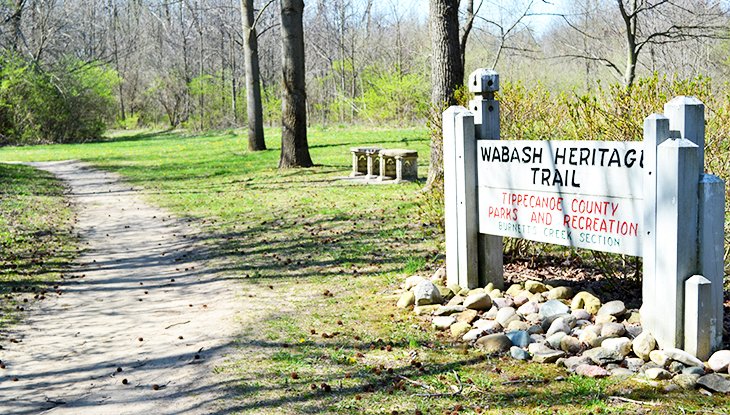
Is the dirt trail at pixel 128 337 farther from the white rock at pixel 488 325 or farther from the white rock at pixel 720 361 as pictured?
the white rock at pixel 720 361

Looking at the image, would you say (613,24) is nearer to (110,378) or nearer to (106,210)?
(106,210)

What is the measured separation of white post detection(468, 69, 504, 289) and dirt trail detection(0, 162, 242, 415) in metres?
2.19

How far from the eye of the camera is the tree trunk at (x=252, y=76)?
22.5 m

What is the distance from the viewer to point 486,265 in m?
6.22

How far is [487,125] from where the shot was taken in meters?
6.16

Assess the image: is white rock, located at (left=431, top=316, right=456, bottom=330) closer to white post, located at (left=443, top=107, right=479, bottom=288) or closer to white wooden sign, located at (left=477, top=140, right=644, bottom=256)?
white post, located at (left=443, top=107, right=479, bottom=288)

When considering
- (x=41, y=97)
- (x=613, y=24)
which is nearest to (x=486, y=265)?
(x=613, y=24)

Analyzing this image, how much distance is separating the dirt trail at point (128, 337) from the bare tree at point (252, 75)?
1348 cm

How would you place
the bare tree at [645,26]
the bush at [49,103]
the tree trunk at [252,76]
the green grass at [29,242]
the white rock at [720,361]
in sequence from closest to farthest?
the white rock at [720,361], the green grass at [29,242], the bare tree at [645,26], the tree trunk at [252,76], the bush at [49,103]

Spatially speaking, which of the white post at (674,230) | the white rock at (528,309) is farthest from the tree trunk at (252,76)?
the white post at (674,230)

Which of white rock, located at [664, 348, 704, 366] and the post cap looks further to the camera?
the post cap

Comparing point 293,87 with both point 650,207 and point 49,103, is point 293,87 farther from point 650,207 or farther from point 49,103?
point 49,103

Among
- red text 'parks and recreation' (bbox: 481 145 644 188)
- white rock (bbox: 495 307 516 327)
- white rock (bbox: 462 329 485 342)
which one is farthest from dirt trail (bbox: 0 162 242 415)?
red text 'parks and recreation' (bbox: 481 145 644 188)

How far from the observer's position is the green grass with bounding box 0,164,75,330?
7.47m
